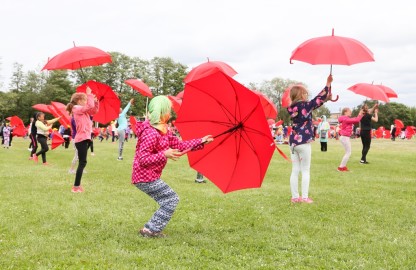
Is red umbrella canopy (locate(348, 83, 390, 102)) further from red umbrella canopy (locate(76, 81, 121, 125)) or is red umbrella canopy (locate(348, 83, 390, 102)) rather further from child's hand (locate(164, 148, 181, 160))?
child's hand (locate(164, 148, 181, 160))

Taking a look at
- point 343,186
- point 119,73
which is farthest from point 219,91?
point 119,73

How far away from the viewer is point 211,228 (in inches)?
259

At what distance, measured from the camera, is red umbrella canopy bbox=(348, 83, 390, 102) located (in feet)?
40.8

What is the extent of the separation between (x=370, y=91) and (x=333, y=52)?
6211mm

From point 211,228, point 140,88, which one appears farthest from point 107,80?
point 211,228

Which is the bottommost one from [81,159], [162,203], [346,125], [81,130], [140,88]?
[162,203]

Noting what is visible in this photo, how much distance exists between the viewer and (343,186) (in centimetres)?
1116

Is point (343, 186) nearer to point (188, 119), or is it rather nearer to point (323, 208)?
point (323, 208)

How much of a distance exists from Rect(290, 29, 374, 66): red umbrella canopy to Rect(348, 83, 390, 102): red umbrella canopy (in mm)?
5236

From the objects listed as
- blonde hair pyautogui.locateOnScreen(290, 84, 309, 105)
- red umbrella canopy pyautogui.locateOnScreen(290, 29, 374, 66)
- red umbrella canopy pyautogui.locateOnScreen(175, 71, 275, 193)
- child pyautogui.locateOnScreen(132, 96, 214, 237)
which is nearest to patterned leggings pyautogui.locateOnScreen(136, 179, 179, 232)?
child pyautogui.locateOnScreen(132, 96, 214, 237)

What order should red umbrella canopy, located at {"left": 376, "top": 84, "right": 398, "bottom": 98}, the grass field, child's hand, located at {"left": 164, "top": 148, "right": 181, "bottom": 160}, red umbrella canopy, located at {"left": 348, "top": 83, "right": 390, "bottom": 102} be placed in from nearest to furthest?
the grass field, child's hand, located at {"left": 164, "top": 148, "right": 181, "bottom": 160}, red umbrella canopy, located at {"left": 348, "top": 83, "right": 390, "bottom": 102}, red umbrella canopy, located at {"left": 376, "top": 84, "right": 398, "bottom": 98}

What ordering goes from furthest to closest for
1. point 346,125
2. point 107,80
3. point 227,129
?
point 107,80 → point 346,125 → point 227,129

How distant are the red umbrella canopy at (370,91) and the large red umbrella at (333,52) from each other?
206 inches

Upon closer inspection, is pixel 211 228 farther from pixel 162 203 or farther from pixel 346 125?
pixel 346 125
